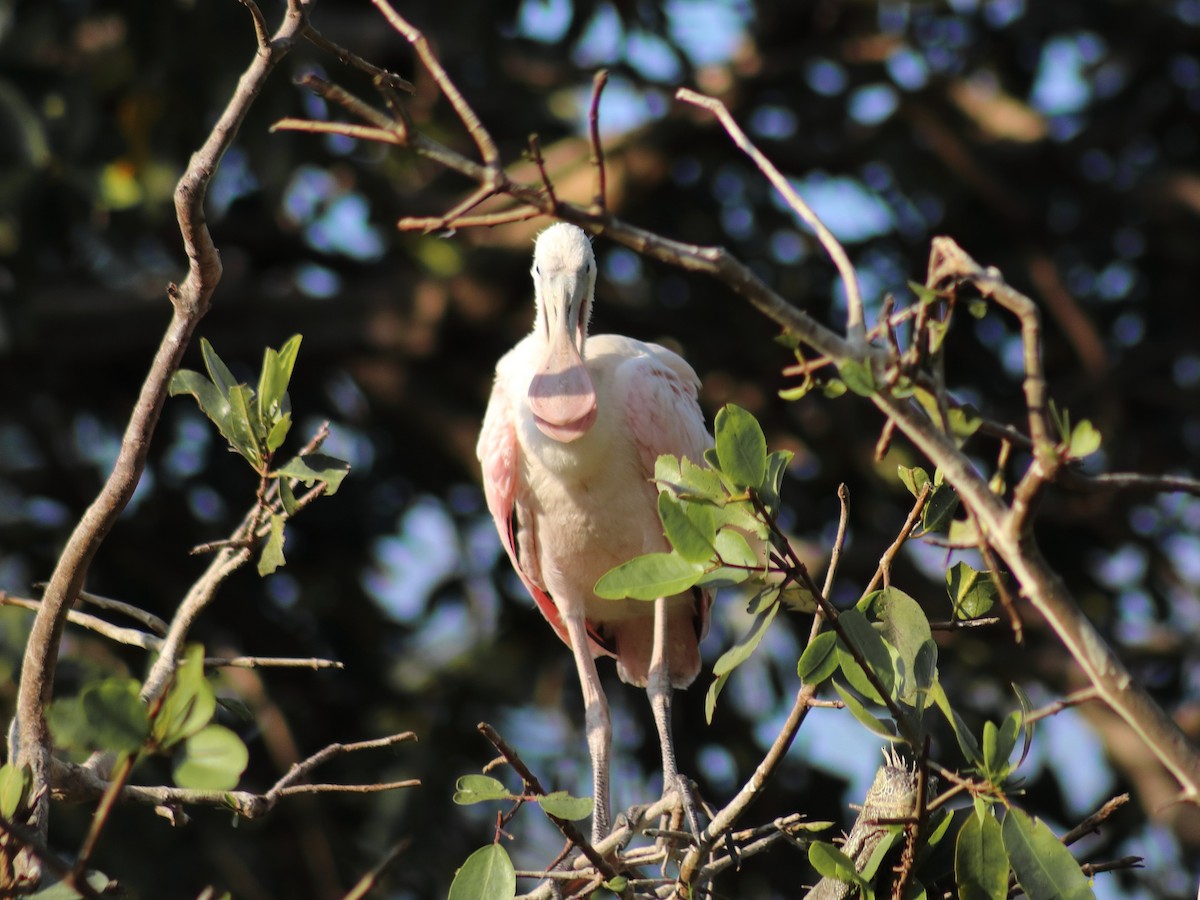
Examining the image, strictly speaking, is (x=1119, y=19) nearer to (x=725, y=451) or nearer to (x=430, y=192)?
(x=430, y=192)

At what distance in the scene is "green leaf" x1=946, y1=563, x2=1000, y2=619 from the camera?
2721 mm

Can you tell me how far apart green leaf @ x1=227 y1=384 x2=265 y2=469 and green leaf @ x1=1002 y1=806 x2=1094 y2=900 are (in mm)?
1278

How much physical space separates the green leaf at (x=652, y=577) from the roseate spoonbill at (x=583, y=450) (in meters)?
1.48

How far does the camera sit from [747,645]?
2.54m

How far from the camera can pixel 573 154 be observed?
739 cm

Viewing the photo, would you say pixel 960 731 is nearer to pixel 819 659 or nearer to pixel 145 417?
pixel 819 659

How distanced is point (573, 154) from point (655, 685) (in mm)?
3410

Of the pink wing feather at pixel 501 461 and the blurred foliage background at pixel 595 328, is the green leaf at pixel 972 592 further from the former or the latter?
the blurred foliage background at pixel 595 328

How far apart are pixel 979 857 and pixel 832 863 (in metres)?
0.23

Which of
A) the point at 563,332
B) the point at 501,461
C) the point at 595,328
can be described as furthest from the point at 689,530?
the point at 595,328

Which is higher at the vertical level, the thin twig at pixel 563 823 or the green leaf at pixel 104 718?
the green leaf at pixel 104 718

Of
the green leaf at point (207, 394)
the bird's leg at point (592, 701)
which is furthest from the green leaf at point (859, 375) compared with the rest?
the bird's leg at point (592, 701)

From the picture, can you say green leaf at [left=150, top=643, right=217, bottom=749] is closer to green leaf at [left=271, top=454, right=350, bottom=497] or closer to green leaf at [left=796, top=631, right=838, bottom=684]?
green leaf at [left=271, top=454, right=350, bottom=497]

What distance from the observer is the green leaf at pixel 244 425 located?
2.64 meters
